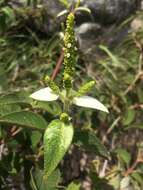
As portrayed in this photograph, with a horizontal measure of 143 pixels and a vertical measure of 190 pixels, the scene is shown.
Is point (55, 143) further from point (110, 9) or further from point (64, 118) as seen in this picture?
point (110, 9)

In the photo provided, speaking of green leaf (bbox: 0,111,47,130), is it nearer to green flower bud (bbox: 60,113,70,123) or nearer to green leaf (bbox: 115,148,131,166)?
green flower bud (bbox: 60,113,70,123)

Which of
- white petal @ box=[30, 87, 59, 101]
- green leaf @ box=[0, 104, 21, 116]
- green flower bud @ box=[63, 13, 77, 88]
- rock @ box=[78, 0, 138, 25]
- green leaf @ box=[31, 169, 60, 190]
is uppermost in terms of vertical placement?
green flower bud @ box=[63, 13, 77, 88]

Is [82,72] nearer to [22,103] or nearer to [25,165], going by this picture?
[25,165]

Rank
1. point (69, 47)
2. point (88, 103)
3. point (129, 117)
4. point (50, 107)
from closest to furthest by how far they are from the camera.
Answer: point (69, 47) → point (88, 103) → point (50, 107) → point (129, 117)

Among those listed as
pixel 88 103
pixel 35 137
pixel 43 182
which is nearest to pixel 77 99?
pixel 88 103

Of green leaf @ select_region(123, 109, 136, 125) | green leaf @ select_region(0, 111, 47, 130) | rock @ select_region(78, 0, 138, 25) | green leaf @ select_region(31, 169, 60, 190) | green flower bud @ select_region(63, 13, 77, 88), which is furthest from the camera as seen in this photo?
rock @ select_region(78, 0, 138, 25)

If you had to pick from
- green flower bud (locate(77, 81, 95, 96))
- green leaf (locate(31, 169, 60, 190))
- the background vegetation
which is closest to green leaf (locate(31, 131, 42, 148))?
the background vegetation
